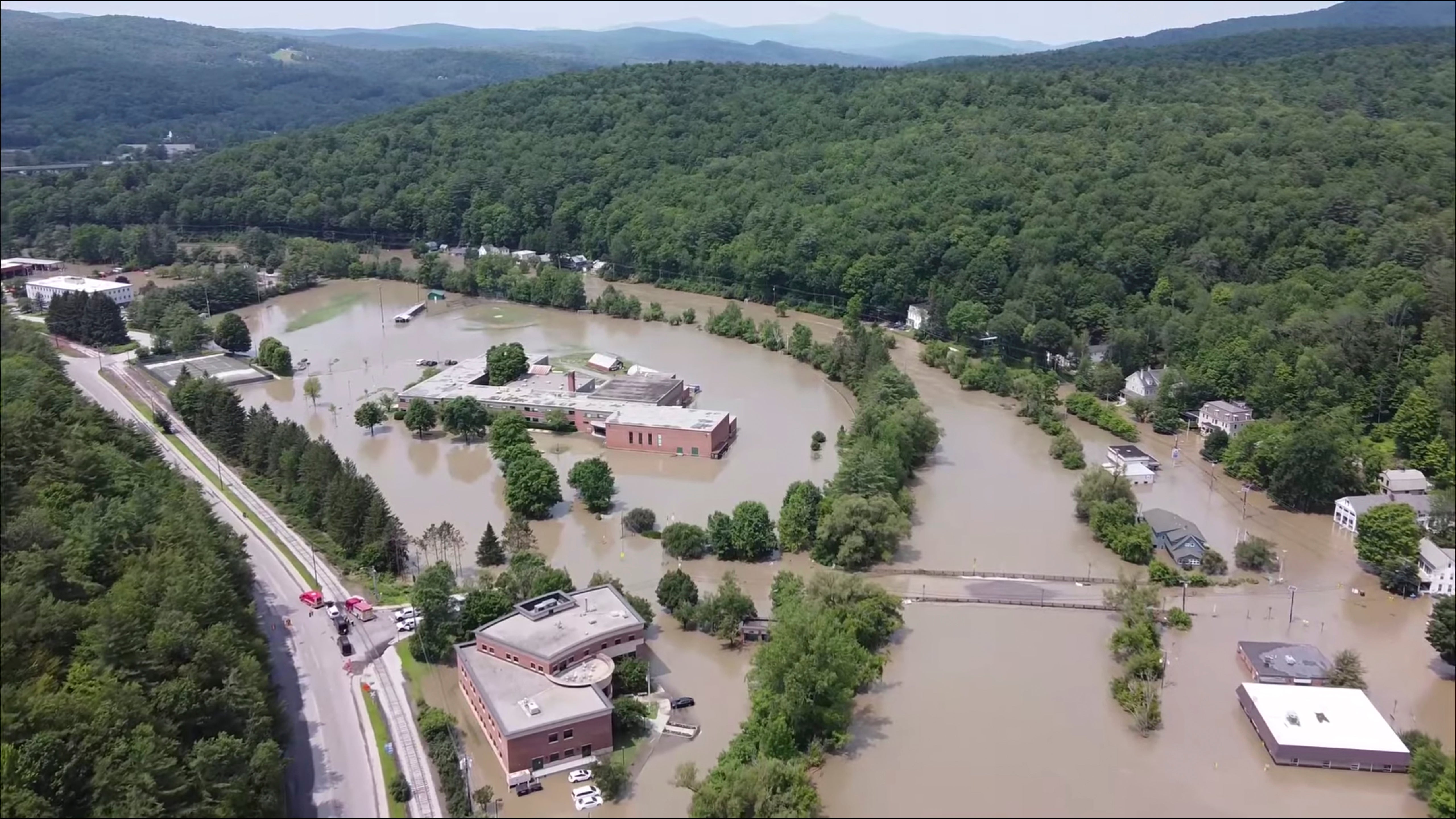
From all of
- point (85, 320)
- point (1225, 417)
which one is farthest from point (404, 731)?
point (85, 320)

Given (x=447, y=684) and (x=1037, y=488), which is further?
(x=1037, y=488)

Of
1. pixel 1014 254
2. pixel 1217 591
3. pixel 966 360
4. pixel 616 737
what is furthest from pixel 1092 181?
pixel 616 737

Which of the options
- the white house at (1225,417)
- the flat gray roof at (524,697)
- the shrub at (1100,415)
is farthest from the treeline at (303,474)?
the white house at (1225,417)

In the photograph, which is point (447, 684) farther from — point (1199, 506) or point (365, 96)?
point (365, 96)

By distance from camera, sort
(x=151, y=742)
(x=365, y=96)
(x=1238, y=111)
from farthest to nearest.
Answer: (x=365, y=96), (x=1238, y=111), (x=151, y=742)

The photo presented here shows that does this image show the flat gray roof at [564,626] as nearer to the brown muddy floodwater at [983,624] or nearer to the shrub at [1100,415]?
the brown muddy floodwater at [983,624]

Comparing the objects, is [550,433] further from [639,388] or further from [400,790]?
[400,790]

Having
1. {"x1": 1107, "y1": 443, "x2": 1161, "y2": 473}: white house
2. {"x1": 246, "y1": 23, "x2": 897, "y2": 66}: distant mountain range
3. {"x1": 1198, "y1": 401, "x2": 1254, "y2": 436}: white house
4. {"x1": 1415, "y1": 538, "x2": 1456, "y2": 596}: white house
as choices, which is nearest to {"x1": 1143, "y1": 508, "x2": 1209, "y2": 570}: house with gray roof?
{"x1": 1107, "y1": 443, "x2": 1161, "y2": 473}: white house
